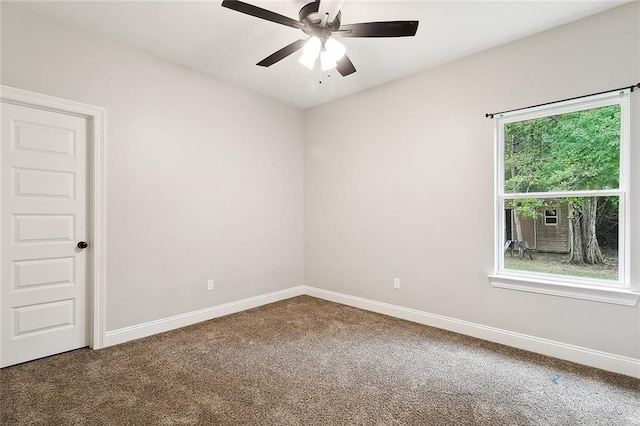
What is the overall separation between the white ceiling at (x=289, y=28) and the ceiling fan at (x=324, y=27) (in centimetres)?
28

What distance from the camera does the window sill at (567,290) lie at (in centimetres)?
231

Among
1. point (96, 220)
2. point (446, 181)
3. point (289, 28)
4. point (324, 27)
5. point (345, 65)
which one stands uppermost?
point (289, 28)

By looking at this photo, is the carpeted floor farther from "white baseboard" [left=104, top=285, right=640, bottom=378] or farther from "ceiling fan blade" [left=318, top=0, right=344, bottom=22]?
"ceiling fan blade" [left=318, top=0, right=344, bottom=22]

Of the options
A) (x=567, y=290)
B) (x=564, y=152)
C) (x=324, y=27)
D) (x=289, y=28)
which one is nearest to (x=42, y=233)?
(x=289, y=28)

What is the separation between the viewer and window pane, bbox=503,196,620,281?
2.48m

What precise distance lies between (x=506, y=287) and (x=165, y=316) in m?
3.34

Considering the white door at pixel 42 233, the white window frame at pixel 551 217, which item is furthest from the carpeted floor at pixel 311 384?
the white window frame at pixel 551 217

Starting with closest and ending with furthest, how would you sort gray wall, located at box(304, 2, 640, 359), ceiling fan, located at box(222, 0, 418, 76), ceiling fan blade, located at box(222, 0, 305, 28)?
ceiling fan blade, located at box(222, 0, 305, 28) → ceiling fan, located at box(222, 0, 418, 76) → gray wall, located at box(304, 2, 640, 359)

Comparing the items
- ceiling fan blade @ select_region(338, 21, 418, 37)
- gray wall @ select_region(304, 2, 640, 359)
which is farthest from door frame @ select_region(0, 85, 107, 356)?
gray wall @ select_region(304, 2, 640, 359)

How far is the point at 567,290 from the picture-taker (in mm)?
2549

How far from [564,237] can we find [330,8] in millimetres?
2673

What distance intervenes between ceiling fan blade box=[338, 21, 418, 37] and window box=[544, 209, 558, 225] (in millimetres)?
2003

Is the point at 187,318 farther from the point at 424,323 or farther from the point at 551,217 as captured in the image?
the point at 551,217

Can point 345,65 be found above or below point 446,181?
above
